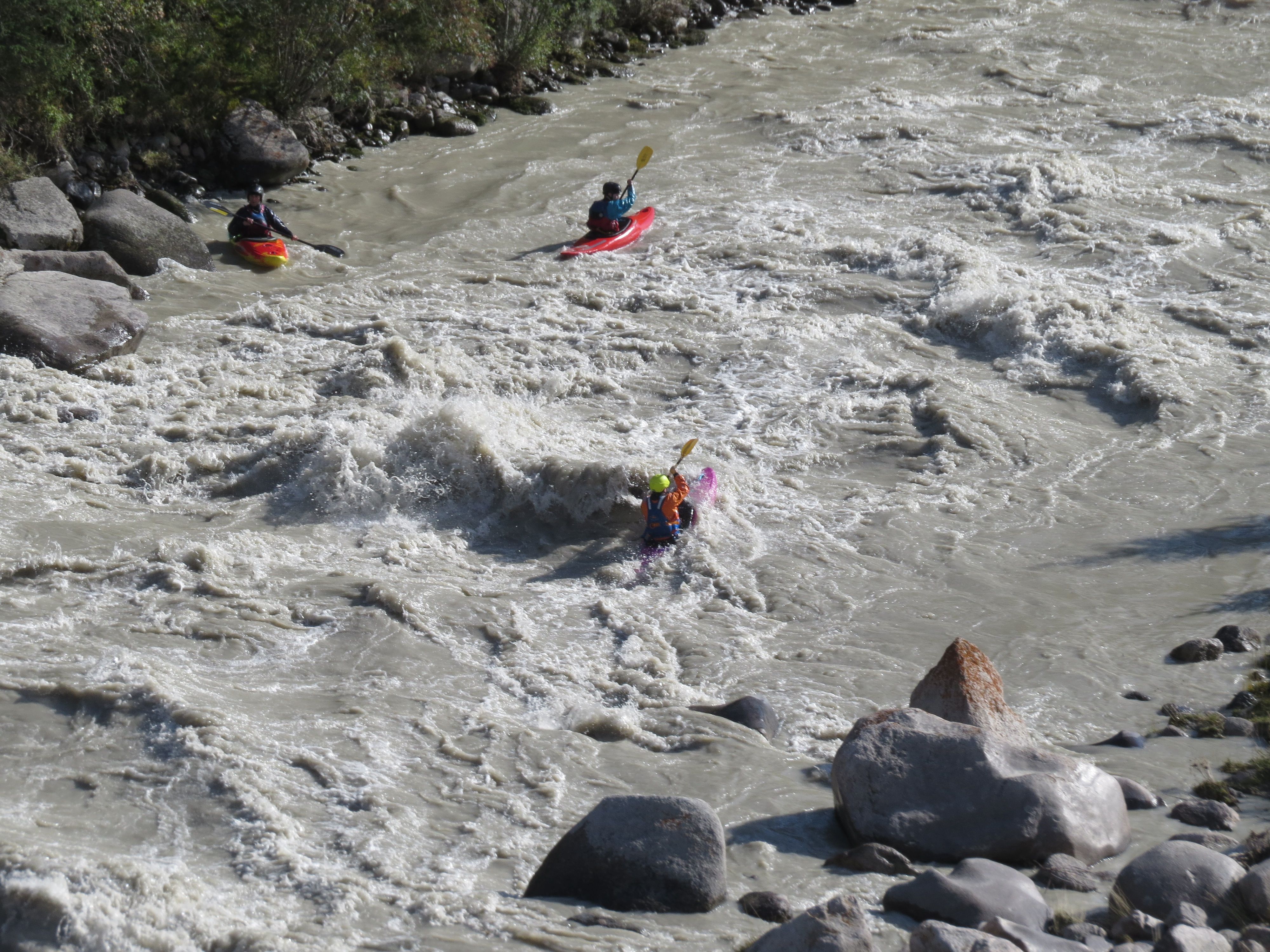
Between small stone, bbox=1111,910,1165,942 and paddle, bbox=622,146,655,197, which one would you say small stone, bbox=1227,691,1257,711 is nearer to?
small stone, bbox=1111,910,1165,942

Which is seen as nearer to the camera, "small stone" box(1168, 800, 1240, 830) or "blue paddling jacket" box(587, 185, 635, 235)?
"small stone" box(1168, 800, 1240, 830)

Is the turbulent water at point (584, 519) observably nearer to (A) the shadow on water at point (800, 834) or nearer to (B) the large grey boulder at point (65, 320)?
(A) the shadow on water at point (800, 834)

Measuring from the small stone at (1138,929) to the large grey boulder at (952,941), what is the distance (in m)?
0.48

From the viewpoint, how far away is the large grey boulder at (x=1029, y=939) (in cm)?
317

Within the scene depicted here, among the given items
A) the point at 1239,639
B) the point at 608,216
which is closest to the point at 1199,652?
the point at 1239,639

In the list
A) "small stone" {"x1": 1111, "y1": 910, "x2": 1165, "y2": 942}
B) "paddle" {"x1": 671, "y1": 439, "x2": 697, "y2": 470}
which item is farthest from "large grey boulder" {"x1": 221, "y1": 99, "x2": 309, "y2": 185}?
"small stone" {"x1": 1111, "y1": 910, "x2": 1165, "y2": 942}

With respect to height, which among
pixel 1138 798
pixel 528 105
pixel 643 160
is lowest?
pixel 1138 798

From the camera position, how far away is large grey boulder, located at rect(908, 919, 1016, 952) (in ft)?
10.1

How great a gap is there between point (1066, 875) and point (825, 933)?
1.05 meters

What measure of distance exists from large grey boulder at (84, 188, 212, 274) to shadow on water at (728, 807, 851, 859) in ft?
27.1

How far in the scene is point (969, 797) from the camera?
158 inches

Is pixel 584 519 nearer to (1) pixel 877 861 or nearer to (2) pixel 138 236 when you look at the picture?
(1) pixel 877 861

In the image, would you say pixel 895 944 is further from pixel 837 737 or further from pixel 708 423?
pixel 708 423

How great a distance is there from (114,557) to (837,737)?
3.87m
